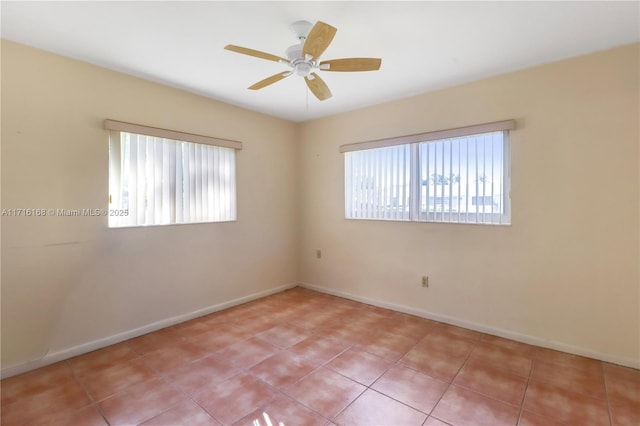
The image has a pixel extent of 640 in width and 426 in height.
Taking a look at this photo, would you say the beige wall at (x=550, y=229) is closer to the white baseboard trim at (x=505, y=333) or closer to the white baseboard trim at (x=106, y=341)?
the white baseboard trim at (x=505, y=333)

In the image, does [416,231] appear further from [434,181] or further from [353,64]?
[353,64]

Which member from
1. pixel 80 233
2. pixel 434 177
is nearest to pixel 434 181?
pixel 434 177

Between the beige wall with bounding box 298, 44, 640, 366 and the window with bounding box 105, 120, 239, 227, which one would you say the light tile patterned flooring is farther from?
the window with bounding box 105, 120, 239, 227

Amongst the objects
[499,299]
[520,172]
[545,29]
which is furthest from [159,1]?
[499,299]

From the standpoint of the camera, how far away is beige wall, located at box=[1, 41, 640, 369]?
7.39 ft

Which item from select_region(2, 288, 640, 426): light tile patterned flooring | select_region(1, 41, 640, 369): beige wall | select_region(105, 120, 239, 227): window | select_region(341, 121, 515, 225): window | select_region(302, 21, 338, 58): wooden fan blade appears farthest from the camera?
select_region(341, 121, 515, 225): window

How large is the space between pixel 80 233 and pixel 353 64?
2584 millimetres

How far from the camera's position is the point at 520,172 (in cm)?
268

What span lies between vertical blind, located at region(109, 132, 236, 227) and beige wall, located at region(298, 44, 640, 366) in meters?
2.05

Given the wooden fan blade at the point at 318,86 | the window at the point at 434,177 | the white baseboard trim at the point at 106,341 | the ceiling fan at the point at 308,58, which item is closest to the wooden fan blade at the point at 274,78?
the ceiling fan at the point at 308,58

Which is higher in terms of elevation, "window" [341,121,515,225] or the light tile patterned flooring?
"window" [341,121,515,225]

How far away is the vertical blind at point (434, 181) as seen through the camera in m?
2.83

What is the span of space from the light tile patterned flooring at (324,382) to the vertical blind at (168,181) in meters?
1.20

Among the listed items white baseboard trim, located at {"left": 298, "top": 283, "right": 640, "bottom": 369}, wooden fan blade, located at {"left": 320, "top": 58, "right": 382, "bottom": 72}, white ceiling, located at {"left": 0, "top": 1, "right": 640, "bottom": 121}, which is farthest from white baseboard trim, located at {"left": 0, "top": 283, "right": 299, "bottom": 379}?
wooden fan blade, located at {"left": 320, "top": 58, "right": 382, "bottom": 72}
